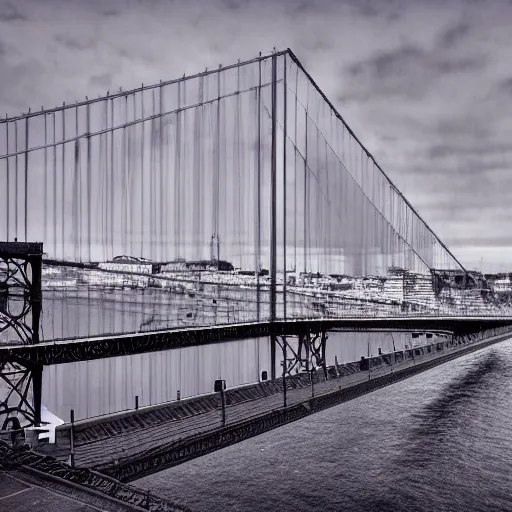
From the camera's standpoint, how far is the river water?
821 inches

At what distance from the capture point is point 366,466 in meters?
25.2

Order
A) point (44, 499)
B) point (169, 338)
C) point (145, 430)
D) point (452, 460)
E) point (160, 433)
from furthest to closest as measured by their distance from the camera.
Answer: point (452, 460), point (169, 338), point (145, 430), point (160, 433), point (44, 499)

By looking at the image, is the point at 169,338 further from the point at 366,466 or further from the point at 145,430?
the point at 366,466

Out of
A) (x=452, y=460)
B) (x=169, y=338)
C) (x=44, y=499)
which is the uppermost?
(x=169, y=338)

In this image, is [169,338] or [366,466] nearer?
[169,338]

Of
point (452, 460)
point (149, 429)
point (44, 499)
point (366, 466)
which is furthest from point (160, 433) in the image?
point (452, 460)

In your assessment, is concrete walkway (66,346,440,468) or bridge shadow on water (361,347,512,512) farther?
bridge shadow on water (361,347,512,512)

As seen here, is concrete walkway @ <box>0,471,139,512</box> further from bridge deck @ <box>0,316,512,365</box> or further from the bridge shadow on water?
the bridge shadow on water

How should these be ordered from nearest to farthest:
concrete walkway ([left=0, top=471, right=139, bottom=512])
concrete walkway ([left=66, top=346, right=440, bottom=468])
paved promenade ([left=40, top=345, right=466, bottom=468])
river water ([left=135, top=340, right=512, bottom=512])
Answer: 1. concrete walkway ([left=0, top=471, right=139, bottom=512])
2. concrete walkway ([left=66, top=346, right=440, bottom=468])
3. paved promenade ([left=40, top=345, right=466, bottom=468])
4. river water ([left=135, top=340, right=512, bottom=512])

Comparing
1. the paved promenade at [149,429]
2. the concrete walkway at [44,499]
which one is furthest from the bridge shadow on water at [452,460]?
the concrete walkway at [44,499]

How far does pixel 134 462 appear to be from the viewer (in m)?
14.0

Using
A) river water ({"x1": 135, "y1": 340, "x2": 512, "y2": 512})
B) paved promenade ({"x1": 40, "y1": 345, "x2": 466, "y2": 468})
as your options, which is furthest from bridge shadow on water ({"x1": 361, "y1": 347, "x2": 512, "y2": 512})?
paved promenade ({"x1": 40, "y1": 345, "x2": 466, "y2": 468})

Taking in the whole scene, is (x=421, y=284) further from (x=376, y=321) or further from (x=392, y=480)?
(x=392, y=480)

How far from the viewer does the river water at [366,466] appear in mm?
20844
